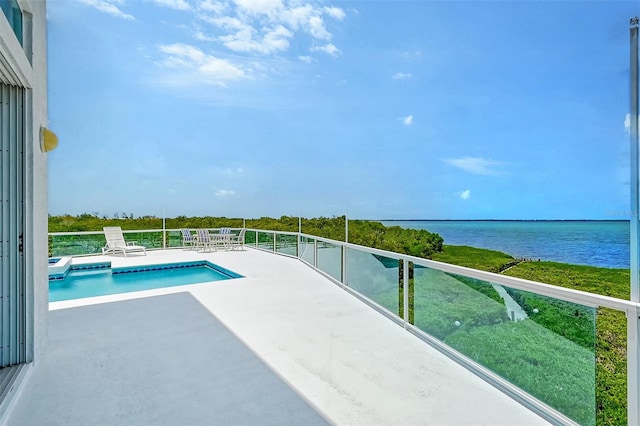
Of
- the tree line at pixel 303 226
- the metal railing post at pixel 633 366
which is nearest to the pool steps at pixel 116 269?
the tree line at pixel 303 226

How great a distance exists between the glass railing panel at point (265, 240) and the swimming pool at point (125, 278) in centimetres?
217

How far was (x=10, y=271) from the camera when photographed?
8.86ft

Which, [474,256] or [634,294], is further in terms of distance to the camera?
[474,256]

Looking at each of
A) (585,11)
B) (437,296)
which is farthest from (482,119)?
(437,296)

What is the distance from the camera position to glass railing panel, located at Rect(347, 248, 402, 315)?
4004 mm

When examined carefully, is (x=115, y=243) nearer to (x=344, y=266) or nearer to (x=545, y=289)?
(x=344, y=266)

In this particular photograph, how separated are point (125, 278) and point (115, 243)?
317 centimetres

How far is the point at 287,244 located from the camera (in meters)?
9.59

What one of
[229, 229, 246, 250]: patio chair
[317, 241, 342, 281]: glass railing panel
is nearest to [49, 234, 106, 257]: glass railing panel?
[229, 229, 246, 250]: patio chair

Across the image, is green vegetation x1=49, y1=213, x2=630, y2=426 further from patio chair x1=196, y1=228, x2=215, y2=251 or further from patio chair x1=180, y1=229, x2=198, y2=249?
patio chair x1=180, y1=229, x2=198, y2=249

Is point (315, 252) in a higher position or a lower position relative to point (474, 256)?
higher

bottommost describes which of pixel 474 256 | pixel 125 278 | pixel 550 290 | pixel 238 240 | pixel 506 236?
pixel 474 256

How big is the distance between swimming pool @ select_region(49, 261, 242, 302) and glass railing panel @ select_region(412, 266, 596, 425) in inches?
199

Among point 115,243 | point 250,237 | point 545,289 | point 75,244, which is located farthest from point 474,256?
point 545,289
